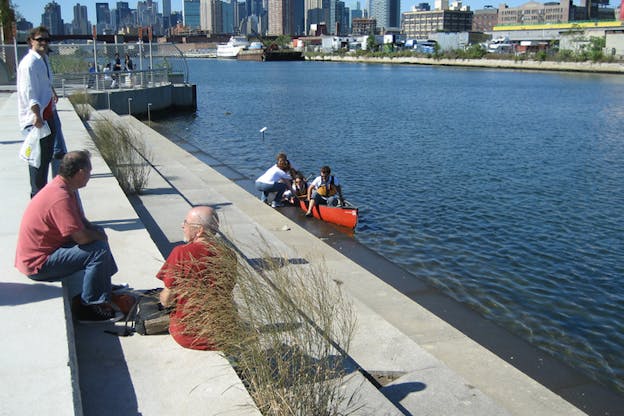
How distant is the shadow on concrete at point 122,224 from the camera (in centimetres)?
884

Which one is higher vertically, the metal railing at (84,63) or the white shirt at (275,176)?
the metal railing at (84,63)

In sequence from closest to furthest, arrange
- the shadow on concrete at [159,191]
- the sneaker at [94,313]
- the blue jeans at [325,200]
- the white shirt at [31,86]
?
the sneaker at [94,313] → the white shirt at [31,86] → the shadow on concrete at [159,191] → the blue jeans at [325,200]

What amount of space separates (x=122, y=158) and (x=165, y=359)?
819 cm

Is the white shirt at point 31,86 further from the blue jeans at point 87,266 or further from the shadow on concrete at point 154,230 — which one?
the blue jeans at point 87,266

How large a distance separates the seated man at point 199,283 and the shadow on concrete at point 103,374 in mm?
523

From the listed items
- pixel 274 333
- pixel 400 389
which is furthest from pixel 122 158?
pixel 274 333

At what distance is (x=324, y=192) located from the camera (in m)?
15.4

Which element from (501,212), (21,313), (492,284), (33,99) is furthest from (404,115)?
(21,313)

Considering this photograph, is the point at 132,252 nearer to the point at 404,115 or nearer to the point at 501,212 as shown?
the point at 501,212

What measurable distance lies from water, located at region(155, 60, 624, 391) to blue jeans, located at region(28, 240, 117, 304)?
20.1 ft

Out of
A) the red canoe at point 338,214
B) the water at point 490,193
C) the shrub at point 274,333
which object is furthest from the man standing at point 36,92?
the red canoe at point 338,214

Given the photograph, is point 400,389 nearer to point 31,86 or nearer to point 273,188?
point 31,86

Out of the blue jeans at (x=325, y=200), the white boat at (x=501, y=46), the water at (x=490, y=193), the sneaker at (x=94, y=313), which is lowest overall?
the water at (x=490, y=193)

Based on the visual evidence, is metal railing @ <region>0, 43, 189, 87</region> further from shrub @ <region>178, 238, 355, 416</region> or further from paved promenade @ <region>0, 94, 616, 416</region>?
shrub @ <region>178, 238, 355, 416</region>
